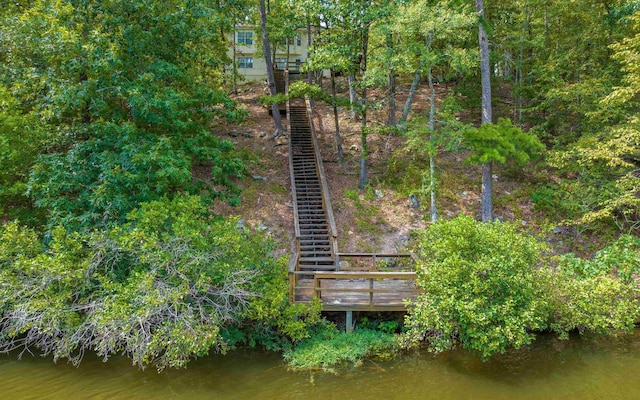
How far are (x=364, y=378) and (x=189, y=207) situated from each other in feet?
17.3

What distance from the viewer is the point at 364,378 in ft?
25.8

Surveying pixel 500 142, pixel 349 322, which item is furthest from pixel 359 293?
pixel 500 142

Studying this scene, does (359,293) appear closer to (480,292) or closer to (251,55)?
(480,292)

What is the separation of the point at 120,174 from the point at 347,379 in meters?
6.58

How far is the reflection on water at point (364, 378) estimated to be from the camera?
7301 millimetres

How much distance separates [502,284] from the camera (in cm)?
789

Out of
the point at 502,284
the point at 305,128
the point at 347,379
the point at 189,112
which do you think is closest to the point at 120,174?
the point at 189,112

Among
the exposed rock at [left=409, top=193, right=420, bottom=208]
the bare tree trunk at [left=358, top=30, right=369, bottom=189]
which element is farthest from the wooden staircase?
the exposed rock at [left=409, top=193, right=420, bottom=208]

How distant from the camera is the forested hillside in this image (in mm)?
7664

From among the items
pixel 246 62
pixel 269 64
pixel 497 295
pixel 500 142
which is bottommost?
pixel 497 295

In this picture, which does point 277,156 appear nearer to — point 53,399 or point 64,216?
point 64,216

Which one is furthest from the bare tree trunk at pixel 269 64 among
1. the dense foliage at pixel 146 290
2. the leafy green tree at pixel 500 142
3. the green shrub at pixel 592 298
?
the green shrub at pixel 592 298

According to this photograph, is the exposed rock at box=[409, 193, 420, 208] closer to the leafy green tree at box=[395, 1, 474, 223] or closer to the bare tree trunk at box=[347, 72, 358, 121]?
the leafy green tree at box=[395, 1, 474, 223]

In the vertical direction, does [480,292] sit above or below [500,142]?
below
